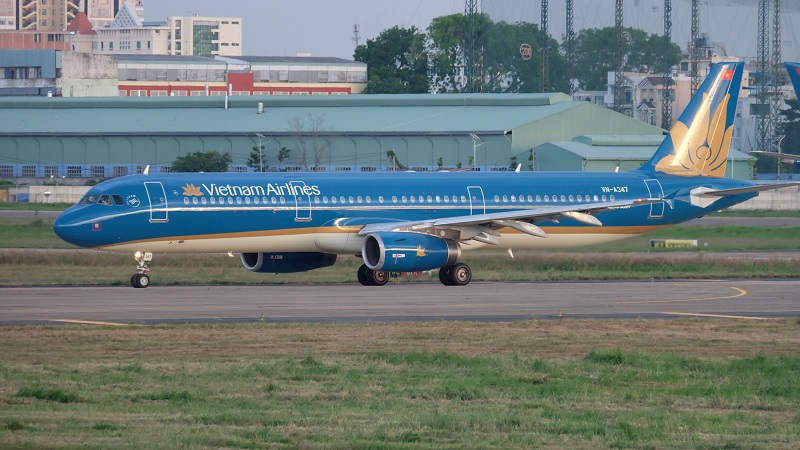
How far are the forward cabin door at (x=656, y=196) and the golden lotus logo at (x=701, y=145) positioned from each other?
5.05ft

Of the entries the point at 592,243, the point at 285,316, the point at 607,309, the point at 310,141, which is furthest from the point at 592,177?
the point at 310,141

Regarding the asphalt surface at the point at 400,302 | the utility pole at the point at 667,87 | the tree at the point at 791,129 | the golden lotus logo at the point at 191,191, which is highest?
the utility pole at the point at 667,87

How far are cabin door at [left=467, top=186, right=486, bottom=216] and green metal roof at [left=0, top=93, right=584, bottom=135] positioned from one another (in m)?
61.0

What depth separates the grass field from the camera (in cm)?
1484

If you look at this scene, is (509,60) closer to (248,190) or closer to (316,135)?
(316,135)

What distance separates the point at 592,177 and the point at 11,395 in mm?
28780

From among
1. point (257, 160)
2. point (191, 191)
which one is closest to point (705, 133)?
point (191, 191)

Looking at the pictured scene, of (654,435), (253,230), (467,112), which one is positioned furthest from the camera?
(467,112)

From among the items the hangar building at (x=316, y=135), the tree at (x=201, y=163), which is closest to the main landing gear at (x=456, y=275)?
the tree at (x=201, y=163)

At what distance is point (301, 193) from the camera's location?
39.3m

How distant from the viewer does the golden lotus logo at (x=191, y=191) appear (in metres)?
38.4

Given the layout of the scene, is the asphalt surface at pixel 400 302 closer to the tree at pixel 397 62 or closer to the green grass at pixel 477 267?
the green grass at pixel 477 267

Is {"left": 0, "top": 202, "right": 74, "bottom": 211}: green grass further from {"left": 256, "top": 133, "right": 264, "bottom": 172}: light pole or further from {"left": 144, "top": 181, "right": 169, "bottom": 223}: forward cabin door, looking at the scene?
{"left": 144, "top": 181, "right": 169, "bottom": 223}: forward cabin door

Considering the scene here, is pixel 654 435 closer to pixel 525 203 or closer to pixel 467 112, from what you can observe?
pixel 525 203
